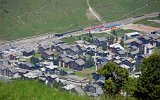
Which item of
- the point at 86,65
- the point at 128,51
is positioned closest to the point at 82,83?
the point at 86,65

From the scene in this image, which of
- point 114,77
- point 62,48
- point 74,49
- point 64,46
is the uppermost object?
point 114,77

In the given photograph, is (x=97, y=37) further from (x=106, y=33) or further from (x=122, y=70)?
(x=122, y=70)

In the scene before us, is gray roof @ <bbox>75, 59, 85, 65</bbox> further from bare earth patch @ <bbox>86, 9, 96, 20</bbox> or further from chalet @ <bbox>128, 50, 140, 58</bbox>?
bare earth patch @ <bbox>86, 9, 96, 20</bbox>

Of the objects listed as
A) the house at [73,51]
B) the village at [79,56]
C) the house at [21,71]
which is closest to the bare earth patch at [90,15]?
the village at [79,56]

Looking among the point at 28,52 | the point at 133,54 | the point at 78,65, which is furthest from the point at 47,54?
the point at 133,54

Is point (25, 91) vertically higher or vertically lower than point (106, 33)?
higher

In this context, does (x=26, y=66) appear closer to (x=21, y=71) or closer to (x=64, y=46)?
(x=21, y=71)
